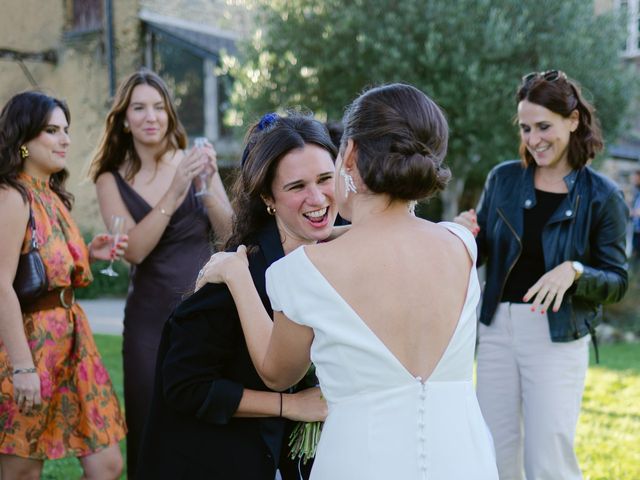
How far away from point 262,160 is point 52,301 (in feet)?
5.45

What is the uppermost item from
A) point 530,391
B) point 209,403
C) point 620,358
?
point 209,403

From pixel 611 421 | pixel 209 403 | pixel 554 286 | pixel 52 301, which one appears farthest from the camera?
pixel 611 421

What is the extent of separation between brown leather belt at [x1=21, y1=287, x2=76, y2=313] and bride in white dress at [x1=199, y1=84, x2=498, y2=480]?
6.55ft

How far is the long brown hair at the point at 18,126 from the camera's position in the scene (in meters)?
3.74

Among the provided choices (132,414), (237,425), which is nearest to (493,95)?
(132,414)

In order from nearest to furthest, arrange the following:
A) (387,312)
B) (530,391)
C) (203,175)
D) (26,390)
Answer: (387,312)
(26,390)
(530,391)
(203,175)

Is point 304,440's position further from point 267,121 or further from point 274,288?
point 267,121

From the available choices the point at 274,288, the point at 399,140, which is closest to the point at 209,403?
the point at 274,288

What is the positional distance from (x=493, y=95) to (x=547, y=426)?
21.9 ft

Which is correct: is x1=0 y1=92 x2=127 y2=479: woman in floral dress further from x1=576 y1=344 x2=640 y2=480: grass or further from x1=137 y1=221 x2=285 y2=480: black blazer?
x1=576 y1=344 x2=640 y2=480: grass

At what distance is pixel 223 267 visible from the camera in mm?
A: 2496

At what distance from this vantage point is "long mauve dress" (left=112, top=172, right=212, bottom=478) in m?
4.26

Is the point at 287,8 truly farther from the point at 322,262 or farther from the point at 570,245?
the point at 322,262

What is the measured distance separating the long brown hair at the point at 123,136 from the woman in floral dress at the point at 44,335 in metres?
0.45
